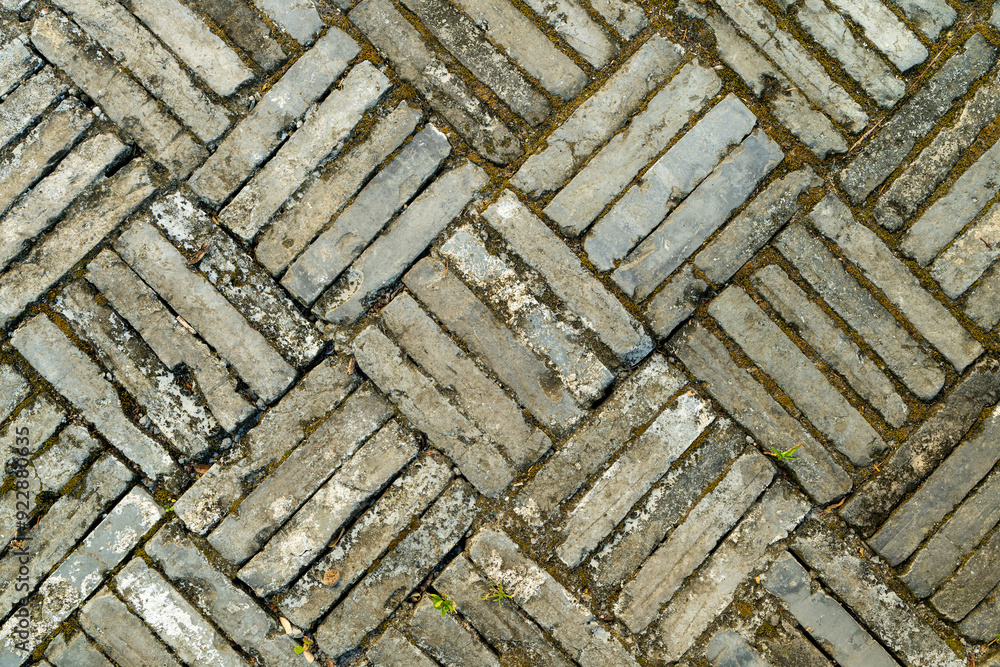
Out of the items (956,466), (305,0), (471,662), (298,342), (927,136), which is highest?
(927,136)

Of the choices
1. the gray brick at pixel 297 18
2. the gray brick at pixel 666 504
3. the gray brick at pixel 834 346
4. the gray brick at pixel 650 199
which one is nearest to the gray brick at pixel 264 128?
the gray brick at pixel 297 18

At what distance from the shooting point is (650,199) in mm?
2672

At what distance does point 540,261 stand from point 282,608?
183 cm

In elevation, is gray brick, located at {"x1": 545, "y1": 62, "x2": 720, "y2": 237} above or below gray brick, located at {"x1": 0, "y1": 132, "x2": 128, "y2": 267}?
above

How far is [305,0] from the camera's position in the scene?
2.74 m

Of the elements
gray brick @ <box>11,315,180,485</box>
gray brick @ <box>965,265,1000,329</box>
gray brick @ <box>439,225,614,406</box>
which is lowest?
gray brick @ <box>11,315,180,485</box>

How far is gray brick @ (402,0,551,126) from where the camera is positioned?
271 centimetres

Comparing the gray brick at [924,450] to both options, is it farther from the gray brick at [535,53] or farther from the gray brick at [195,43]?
the gray brick at [195,43]

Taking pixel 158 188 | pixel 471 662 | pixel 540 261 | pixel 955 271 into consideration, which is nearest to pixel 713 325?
pixel 540 261

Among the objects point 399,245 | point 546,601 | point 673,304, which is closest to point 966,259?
point 673,304

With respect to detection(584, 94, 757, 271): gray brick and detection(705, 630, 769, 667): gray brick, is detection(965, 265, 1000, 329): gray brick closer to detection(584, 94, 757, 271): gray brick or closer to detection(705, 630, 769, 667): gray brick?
detection(584, 94, 757, 271): gray brick

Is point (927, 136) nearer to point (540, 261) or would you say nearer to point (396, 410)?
point (540, 261)

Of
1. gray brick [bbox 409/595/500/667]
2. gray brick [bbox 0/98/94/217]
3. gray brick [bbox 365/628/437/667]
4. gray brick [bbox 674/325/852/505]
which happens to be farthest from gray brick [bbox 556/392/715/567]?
gray brick [bbox 0/98/94/217]

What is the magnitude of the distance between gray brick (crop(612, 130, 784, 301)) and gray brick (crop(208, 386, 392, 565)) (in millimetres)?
1264
